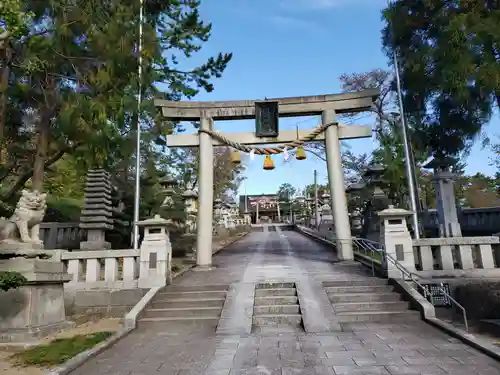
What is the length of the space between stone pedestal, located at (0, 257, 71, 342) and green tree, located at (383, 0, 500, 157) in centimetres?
1128

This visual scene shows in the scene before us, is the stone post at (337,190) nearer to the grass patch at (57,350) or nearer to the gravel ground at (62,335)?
the gravel ground at (62,335)

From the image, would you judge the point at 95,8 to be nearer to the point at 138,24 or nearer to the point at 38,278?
the point at 138,24

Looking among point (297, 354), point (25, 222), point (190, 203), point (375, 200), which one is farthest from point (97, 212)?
point (375, 200)

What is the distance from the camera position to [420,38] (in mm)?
14031

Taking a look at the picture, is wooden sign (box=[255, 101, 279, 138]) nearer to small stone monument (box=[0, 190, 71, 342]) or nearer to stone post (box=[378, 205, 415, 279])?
stone post (box=[378, 205, 415, 279])

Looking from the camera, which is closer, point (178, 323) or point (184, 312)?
point (178, 323)

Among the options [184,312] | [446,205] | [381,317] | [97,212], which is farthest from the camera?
[446,205]

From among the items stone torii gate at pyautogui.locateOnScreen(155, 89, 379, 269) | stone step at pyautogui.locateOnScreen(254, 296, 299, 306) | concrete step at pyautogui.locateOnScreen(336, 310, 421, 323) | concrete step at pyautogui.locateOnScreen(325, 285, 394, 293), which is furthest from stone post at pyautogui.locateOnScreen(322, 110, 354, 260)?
concrete step at pyautogui.locateOnScreen(336, 310, 421, 323)

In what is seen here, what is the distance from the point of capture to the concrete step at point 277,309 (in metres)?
7.79

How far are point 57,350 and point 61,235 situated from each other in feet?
33.7

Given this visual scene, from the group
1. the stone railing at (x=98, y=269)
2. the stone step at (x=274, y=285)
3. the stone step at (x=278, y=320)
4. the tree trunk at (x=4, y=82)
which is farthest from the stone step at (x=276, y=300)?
the tree trunk at (x=4, y=82)

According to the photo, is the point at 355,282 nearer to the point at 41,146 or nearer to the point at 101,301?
the point at 101,301

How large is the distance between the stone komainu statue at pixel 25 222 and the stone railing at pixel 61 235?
25.3 ft

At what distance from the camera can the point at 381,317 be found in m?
7.55
